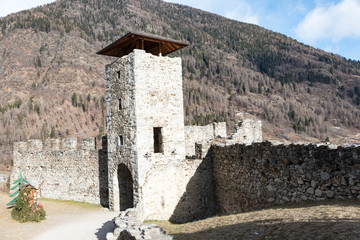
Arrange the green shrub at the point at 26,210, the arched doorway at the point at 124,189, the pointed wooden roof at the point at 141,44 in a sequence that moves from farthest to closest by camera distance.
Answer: the arched doorway at the point at 124,189, the pointed wooden roof at the point at 141,44, the green shrub at the point at 26,210

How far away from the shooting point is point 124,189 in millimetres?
16094

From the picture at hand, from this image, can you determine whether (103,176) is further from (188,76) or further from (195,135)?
(188,76)

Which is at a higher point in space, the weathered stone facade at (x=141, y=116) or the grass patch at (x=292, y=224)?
the weathered stone facade at (x=141, y=116)

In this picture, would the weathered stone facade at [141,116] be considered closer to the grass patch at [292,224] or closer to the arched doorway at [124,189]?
the arched doorway at [124,189]

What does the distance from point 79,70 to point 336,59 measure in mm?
78464

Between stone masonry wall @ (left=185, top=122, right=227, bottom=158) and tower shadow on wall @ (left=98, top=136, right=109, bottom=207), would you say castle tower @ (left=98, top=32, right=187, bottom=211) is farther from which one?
stone masonry wall @ (left=185, top=122, right=227, bottom=158)

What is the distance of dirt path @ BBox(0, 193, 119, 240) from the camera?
37.8 feet

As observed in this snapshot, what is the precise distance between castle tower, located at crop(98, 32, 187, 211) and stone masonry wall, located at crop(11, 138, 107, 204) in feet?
6.96

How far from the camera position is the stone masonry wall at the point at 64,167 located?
17969 mm

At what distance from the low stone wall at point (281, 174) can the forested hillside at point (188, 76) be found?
138 feet

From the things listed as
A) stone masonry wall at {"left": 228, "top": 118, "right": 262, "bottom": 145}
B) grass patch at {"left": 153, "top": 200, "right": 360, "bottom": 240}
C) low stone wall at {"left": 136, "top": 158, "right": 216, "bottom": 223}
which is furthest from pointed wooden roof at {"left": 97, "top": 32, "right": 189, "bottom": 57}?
grass patch at {"left": 153, "top": 200, "right": 360, "bottom": 240}

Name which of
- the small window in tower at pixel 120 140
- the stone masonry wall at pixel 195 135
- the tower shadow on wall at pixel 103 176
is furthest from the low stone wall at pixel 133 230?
the stone masonry wall at pixel 195 135

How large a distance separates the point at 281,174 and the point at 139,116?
23.9 ft

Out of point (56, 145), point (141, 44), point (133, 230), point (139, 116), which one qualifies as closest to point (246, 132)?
point (139, 116)
